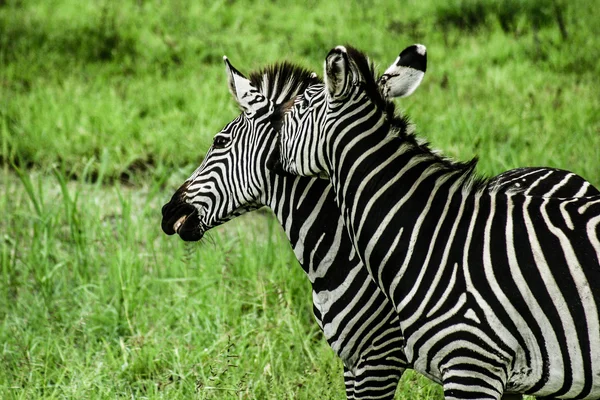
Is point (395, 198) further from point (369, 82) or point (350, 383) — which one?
point (350, 383)

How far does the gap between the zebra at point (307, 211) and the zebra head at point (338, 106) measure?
0.83 ft

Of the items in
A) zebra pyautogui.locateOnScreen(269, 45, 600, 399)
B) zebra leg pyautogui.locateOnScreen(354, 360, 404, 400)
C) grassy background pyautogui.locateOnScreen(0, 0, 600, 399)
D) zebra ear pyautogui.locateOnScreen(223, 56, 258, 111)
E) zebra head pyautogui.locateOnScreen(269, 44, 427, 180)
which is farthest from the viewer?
grassy background pyautogui.locateOnScreen(0, 0, 600, 399)

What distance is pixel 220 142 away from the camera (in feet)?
12.1

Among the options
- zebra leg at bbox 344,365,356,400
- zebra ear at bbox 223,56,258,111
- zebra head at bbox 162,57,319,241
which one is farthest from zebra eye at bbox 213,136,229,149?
zebra leg at bbox 344,365,356,400

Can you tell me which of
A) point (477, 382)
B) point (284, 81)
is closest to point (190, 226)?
point (284, 81)

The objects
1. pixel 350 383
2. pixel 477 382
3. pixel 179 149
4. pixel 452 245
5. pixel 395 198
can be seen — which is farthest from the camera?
pixel 179 149

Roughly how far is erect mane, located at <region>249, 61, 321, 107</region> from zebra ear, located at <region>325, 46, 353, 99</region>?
62 centimetres

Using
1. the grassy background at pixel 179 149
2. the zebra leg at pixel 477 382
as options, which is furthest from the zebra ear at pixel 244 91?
the zebra leg at pixel 477 382

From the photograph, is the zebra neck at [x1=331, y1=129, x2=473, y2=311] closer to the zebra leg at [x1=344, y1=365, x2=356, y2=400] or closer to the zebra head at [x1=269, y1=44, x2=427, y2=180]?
the zebra head at [x1=269, y1=44, x2=427, y2=180]

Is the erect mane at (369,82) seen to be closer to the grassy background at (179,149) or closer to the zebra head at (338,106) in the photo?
the zebra head at (338,106)

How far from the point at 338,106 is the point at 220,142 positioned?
76 cm

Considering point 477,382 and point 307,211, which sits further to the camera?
point 307,211

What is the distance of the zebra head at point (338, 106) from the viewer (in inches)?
121

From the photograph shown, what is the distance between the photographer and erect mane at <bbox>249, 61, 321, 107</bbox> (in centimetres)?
369
